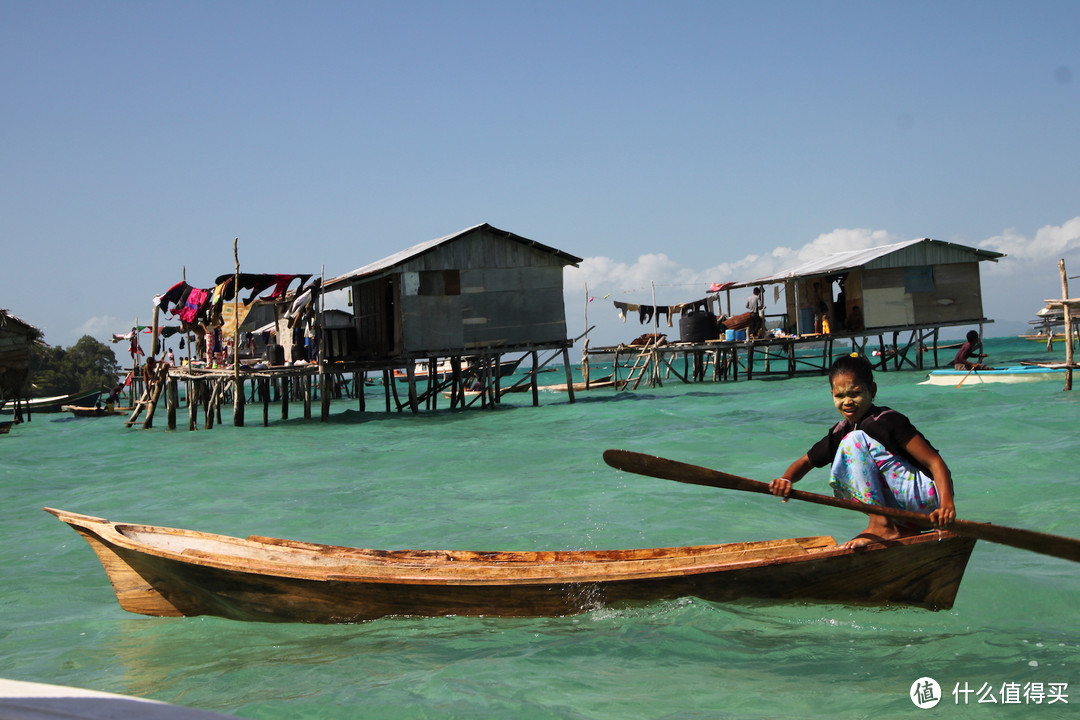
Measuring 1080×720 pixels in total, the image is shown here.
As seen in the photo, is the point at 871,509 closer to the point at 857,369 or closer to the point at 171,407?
the point at 857,369

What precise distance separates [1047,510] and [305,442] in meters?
13.6

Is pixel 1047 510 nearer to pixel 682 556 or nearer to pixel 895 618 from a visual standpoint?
pixel 895 618

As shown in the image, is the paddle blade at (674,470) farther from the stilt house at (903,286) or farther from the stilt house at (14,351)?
the stilt house at (14,351)

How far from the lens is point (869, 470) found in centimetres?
435

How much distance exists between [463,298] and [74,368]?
4160cm

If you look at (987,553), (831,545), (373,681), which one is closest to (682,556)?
(831,545)

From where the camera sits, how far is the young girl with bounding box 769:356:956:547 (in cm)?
426

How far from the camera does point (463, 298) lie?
69.9 ft

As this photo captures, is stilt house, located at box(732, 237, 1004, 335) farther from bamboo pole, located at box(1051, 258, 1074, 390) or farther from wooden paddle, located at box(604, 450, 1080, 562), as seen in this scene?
wooden paddle, located at box(604, 450, 1080, 562)

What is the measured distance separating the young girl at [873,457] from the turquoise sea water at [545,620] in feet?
2.43

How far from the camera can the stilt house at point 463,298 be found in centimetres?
2088

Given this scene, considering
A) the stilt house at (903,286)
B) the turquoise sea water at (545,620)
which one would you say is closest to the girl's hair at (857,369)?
the turquoise sea water at (545,620)

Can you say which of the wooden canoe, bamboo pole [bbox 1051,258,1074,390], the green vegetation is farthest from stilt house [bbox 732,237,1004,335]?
the green vegetation

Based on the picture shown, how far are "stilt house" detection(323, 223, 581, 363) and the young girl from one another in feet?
54.7
